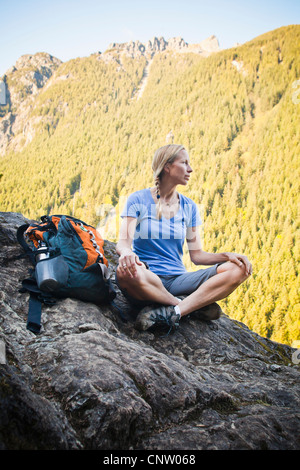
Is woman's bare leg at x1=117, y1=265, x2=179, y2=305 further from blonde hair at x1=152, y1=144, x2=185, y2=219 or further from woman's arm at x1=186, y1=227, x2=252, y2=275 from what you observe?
blonde hair at x1=152, y1=144, x2=185, y2=219

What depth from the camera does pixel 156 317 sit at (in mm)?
2162

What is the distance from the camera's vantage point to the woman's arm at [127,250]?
2.01 meters

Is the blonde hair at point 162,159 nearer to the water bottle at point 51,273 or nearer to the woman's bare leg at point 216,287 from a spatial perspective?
the woman's bare leg at point 216,287

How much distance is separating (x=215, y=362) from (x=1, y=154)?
38745 millimetres

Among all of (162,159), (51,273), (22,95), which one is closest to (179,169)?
(162,159)

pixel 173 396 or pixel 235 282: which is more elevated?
pixel 235 282

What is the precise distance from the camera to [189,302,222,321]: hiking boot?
2498 mm

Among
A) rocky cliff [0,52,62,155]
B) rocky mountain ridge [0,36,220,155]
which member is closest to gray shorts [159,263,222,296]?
rocky mountain ridge [0,36,220,155]

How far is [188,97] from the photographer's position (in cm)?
2345

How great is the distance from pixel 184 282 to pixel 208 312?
38 cm

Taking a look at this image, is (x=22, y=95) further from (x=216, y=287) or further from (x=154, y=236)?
(x=216, y=287)

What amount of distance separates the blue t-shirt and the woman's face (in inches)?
11.4
